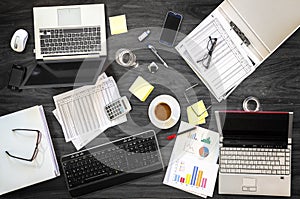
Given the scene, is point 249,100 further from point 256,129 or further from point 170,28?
point 170,28

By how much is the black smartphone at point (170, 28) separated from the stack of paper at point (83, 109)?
234 millimetres

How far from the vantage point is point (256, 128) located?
68.0 inches

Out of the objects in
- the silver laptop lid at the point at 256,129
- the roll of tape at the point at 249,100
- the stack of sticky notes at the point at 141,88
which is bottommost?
the silver laptop lid at the point at 256,129

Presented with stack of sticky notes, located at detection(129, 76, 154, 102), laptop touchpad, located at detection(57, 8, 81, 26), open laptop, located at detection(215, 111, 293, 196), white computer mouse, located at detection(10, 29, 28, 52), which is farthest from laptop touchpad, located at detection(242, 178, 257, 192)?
white computer mouse, located at detection(10, 29, 28, 52)

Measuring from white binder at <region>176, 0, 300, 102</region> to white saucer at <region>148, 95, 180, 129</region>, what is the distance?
128 millimetres

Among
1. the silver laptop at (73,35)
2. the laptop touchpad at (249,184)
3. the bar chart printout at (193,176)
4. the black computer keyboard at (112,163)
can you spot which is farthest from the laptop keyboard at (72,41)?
the laptop touchpad at (249,184)

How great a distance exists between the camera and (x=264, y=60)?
5.76ft

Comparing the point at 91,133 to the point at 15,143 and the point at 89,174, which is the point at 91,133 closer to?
the point at 89,174

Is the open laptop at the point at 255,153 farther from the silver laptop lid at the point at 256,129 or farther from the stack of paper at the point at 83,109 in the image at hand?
the stack of paper at the point at 83,109

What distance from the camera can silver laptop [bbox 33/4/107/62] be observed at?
70.2 inches

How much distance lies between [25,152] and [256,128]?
80 centimetres

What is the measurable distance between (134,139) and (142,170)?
11cm

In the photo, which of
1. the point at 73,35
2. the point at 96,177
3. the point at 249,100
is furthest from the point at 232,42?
the point at 96,177

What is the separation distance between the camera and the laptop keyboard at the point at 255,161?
174 centimetres
